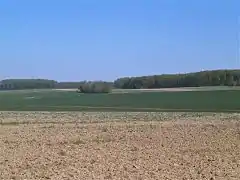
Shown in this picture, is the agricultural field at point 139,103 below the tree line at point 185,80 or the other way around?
below

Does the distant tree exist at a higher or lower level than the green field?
higher

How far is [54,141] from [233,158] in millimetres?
7894

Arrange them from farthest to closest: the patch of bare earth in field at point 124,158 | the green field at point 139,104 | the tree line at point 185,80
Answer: the tree line at point 185,80 < the green field at point 139,104 < the patch of bare earth in field at point 124,158

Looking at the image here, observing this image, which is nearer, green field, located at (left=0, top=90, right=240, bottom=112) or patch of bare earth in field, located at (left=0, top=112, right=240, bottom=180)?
patch of bare earth in field, located at (left=0, top=112, right=240, bottom=180)

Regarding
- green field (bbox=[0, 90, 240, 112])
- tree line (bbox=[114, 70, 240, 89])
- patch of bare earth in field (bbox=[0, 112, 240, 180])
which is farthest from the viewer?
tree line (bbox=[114, 70, 240, 89])

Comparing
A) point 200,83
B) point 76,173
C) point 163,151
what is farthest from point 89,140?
point 200,83

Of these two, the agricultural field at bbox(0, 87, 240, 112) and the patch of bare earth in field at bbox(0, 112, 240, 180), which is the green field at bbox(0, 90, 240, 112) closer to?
the agricultural field at bbox(0, 87, 240, 112)

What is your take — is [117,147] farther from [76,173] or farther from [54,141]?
[76,173]

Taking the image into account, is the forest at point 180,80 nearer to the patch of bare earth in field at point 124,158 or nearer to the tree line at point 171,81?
the tree line at point 171,81

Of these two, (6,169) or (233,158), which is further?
(233,158)

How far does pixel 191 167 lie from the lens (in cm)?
1257

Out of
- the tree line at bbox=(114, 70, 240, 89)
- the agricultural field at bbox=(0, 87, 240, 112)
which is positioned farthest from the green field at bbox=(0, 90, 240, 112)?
the tree line at bbox=(114, 70, 240, 89)

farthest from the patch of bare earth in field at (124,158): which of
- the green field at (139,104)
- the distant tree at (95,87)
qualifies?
the distant tree at (95,87)

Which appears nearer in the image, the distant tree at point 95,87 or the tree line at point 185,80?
the distant tree at point 95,87
